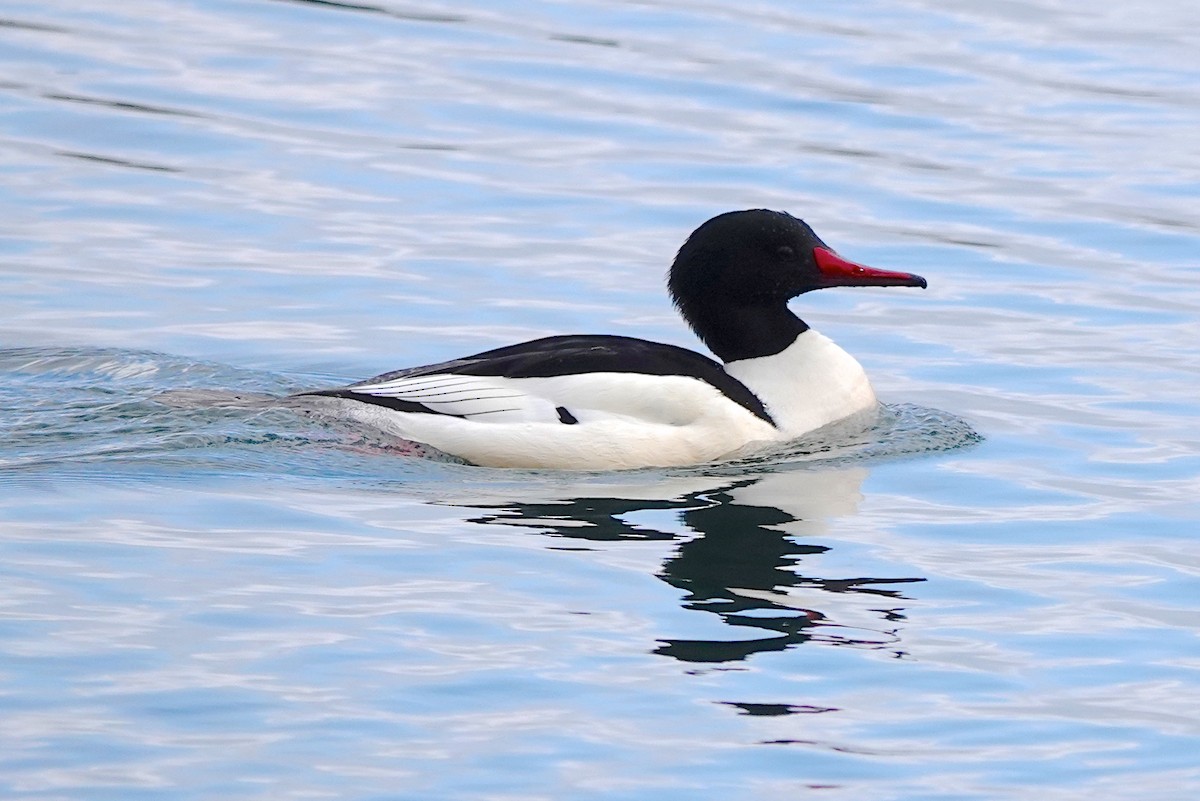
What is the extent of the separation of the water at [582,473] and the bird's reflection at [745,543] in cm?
3

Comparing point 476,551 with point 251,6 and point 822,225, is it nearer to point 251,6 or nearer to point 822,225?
point 822,225

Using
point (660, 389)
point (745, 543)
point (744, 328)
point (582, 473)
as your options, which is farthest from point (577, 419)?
point (745, 543)

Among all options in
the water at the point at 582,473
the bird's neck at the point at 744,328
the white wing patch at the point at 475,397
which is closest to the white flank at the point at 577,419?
the white wing patch at the point at 475,397

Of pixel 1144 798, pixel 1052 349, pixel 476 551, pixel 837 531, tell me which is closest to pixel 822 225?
pixel 1052 349

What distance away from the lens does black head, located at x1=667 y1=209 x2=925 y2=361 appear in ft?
33.2

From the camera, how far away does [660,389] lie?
952cm

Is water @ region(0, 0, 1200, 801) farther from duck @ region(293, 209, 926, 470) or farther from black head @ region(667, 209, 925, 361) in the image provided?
black head @ region(667, 209, 925, 361)

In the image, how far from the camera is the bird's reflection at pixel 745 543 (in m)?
7.32

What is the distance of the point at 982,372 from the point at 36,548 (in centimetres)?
537

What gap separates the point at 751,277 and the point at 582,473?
1428mm

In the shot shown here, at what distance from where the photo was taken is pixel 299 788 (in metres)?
5.94

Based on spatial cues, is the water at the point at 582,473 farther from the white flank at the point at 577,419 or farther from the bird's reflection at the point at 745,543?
the white flank at the point at 577,419

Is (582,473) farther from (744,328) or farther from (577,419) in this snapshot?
(744,328)

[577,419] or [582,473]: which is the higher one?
[577,419]
